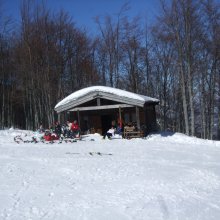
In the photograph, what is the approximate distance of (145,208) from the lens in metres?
8.12

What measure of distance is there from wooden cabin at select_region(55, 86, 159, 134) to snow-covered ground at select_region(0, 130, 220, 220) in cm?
590

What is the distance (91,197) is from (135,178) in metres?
2.70

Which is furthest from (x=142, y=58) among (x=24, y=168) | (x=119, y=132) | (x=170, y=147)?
(x=24, y=168)

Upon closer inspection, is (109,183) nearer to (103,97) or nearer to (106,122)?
(103,97)

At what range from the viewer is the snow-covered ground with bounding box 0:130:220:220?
7.77 metres

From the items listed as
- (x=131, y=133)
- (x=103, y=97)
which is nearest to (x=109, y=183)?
(x=131, y=133)

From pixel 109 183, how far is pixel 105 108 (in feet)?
44.3

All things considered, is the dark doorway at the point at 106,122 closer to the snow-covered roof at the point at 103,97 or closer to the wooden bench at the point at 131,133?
the snow-covered roof at the point at 103,97

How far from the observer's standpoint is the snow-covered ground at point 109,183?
25.5ft

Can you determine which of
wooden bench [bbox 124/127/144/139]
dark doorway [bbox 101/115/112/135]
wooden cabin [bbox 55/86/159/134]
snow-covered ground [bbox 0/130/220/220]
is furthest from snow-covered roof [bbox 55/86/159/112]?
snow-covered ground [bbox 0/130/220/220]

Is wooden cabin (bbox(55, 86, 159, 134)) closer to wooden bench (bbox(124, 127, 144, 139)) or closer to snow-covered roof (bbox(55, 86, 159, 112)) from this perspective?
snow-covered roof (bbox(55, 86, 159, 112))

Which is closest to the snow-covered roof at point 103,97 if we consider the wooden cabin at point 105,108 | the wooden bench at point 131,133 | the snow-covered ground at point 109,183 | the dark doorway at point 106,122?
the wooden cabin at point 105,108

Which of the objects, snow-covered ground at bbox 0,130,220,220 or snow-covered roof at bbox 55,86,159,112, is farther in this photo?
snow-covered roof at bbox 55,86,159,112

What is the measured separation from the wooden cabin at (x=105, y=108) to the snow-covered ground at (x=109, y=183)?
5.90m
